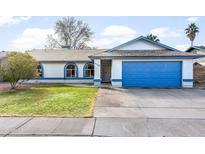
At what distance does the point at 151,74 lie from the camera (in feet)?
48.7

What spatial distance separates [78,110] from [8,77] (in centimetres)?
875

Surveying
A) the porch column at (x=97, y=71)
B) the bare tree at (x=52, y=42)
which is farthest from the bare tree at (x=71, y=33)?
the porch column at (x=97, y=71)

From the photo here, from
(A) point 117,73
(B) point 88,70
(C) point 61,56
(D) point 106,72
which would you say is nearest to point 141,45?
(A) point 117,73

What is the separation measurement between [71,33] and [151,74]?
1007 inches

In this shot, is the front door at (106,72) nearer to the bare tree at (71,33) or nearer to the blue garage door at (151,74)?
the blue garage door at (151,74)

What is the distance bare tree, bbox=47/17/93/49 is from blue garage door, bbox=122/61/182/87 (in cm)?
2315

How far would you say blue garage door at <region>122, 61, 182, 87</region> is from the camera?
48.2 feet

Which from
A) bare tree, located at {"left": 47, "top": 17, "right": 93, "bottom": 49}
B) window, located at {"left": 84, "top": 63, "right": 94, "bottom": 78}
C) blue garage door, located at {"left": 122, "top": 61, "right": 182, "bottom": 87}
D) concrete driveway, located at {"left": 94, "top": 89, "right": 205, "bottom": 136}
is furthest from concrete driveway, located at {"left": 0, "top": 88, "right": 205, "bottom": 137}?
bare tree, located at {"left": 47, "top": 17, "right": 93, "bottom": 49}

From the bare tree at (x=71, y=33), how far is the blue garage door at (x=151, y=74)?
75.9ft

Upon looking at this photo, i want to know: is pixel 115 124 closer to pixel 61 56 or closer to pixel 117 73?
pixel 117 73

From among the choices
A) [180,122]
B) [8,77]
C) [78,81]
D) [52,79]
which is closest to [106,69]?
[78,81]

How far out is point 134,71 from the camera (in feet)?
48.9

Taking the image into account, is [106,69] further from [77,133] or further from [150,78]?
[77,133]

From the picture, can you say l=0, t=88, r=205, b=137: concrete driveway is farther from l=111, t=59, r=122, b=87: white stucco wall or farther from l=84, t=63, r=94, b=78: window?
l=84, t=63, r=94, b=78: window
